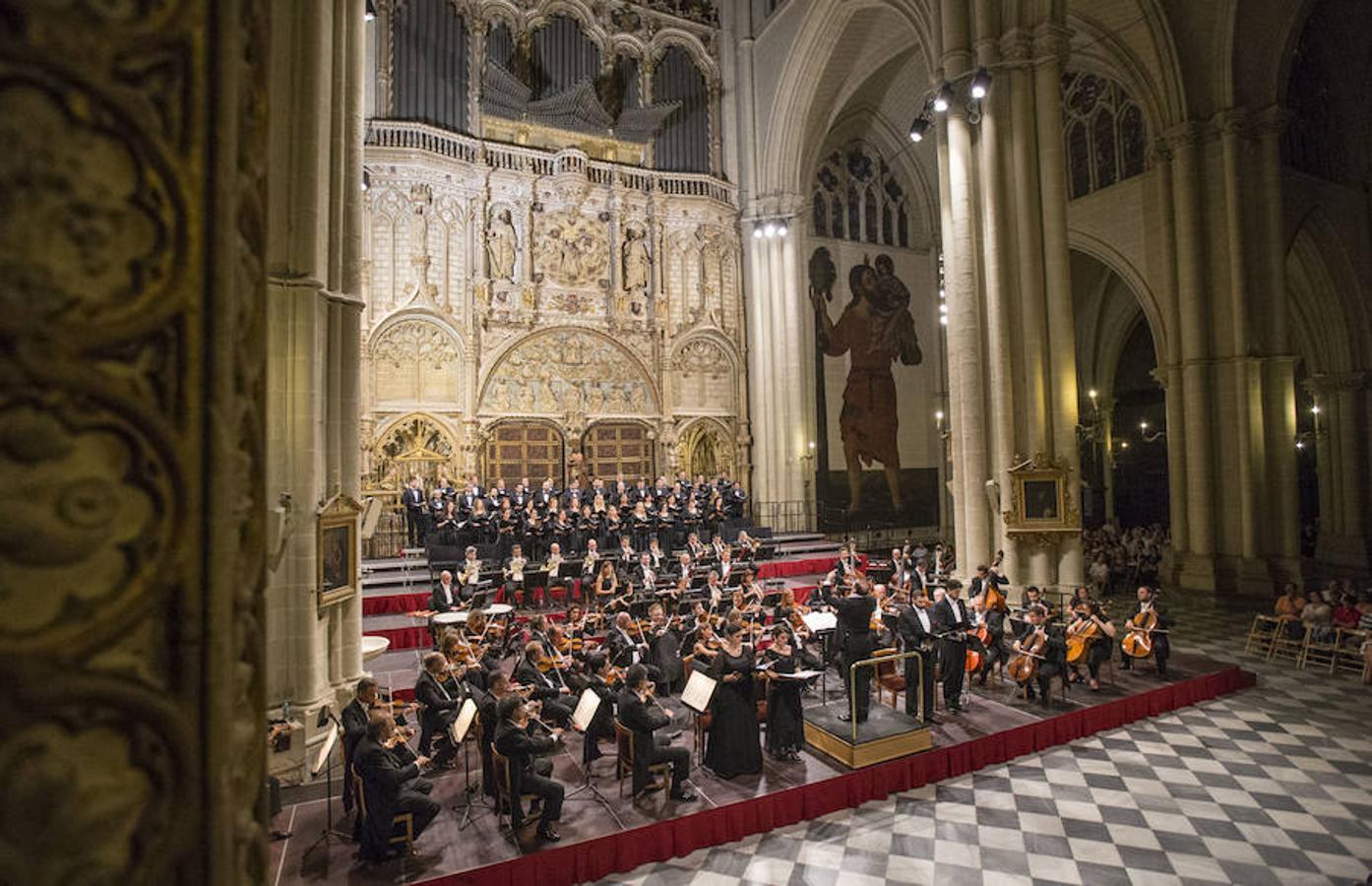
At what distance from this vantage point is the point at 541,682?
7195 mm

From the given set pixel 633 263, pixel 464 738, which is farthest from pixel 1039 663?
pixel 633 263

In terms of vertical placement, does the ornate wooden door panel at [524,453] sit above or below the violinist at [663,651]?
above

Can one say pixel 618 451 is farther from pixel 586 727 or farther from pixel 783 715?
pixel 586 727

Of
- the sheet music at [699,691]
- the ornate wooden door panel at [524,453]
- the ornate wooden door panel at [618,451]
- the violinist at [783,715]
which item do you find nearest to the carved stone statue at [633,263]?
the ornate wooden door panel at [618,451]

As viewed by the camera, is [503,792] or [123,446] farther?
[503,792]

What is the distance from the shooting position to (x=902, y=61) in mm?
22312

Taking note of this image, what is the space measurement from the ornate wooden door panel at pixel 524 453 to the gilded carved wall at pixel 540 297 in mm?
346

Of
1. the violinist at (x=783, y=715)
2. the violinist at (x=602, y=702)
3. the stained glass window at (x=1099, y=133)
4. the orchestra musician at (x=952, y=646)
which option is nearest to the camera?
the violinist at (x=602, y=702)

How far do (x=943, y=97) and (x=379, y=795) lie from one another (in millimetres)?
14032

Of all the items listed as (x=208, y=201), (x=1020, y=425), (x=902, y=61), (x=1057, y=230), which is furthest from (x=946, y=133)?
(x=208, y=201)

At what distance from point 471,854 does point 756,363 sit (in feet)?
58.9

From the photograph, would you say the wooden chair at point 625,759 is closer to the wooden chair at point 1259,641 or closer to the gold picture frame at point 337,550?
the gold picture frame at point 337,550

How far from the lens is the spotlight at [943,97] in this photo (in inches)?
515

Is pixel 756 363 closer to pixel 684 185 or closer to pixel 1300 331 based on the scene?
pixel 684 185
